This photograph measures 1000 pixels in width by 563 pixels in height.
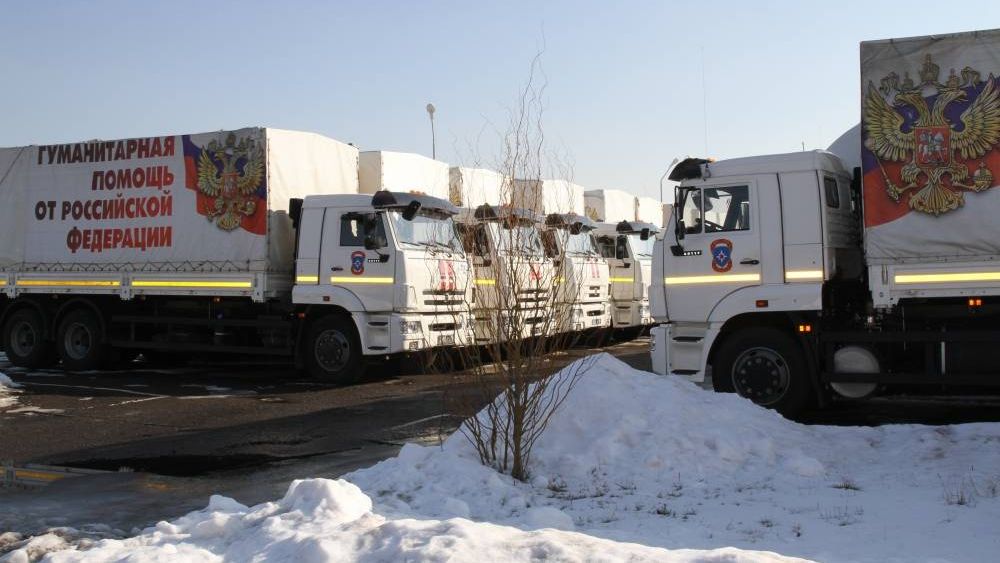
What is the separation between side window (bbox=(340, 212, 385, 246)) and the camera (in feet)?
44.4

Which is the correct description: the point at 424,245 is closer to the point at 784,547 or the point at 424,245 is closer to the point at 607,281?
the point at 607,281

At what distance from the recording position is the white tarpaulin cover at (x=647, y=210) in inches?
996

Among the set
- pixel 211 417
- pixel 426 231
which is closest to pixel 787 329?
pixel 426 231

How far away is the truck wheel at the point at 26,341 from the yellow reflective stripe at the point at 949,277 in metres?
14.4

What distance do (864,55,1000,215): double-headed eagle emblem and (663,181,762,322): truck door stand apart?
4.82ft

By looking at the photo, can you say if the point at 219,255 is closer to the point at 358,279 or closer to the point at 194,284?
the point at 194,284

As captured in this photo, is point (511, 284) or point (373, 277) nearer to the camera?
point (511, 284)

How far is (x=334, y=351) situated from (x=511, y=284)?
24.4ft

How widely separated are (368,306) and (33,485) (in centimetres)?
651

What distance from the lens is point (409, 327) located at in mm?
13422

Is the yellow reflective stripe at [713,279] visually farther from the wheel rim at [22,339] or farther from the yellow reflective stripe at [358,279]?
the wheel rim at [22,339]

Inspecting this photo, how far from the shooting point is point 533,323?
278 inches

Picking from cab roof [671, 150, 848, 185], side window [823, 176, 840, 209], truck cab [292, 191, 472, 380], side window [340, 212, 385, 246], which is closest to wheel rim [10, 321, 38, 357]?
truck cab [292, 191, 472, 380]

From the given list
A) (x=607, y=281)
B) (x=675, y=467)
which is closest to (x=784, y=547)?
(x=675, y=467)
